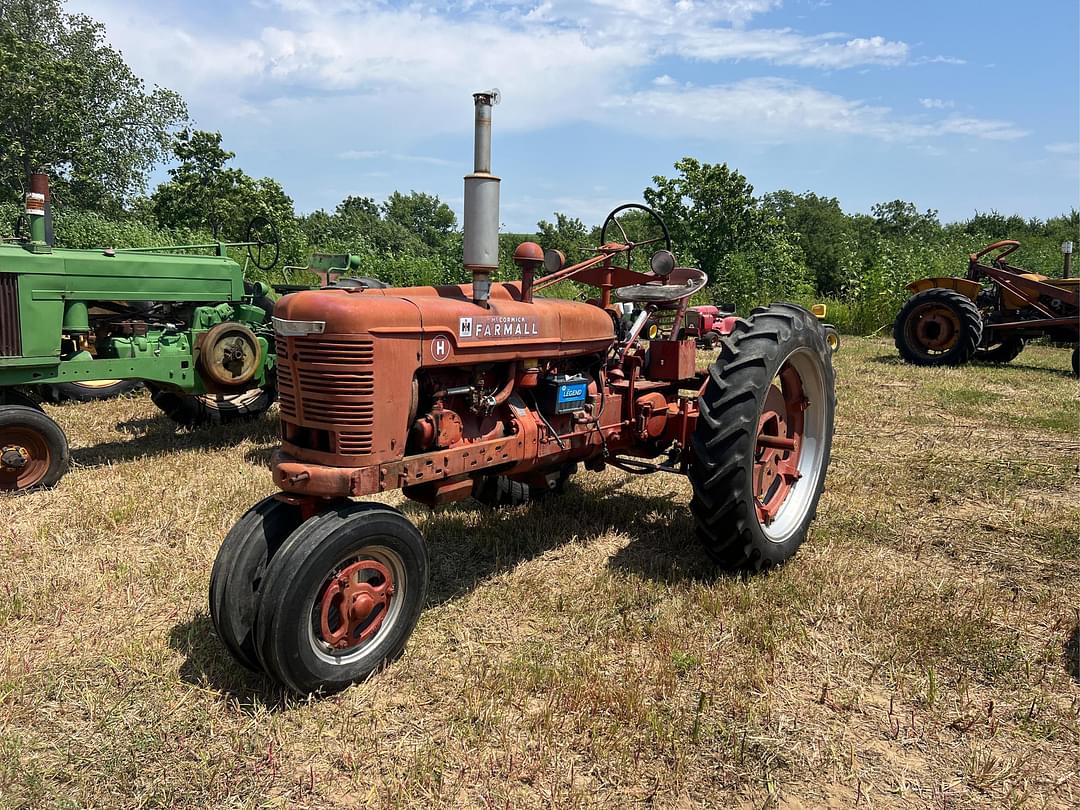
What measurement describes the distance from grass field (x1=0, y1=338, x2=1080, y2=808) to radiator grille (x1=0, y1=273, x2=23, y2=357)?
108 cm

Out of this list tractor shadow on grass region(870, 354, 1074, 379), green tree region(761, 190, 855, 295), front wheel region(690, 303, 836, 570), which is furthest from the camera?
green tree region(761, 190, 855, 295)

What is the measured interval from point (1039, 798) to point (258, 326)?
648 cm

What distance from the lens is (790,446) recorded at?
13.1 ft

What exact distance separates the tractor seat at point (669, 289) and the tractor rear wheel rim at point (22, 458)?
3969mm

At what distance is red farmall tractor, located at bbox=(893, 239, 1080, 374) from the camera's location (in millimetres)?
10836

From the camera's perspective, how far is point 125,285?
5.93 m

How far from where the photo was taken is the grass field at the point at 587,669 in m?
2.30

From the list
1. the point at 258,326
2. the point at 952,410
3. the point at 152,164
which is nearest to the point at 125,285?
the point at 258,326

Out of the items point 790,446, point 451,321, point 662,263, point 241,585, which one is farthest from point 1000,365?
point 241,585

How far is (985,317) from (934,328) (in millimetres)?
913

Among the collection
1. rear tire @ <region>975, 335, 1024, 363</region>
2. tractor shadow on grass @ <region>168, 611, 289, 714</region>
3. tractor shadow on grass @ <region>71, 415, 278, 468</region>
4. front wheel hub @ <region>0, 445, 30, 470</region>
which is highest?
rear tire @ <region>975, 335, 1024, 363</region>

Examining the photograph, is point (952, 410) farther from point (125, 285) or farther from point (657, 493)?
point (125, 285)

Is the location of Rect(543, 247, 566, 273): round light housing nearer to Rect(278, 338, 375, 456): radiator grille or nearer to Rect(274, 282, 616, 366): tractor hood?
Rect(274, 282, 616, 366): tractor hood

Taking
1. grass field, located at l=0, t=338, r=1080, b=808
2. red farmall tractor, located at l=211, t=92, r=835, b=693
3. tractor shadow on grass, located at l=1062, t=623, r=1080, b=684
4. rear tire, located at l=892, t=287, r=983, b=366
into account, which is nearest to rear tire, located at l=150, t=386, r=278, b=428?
grass field, located at l=0, t=338, r=1080, b=808
